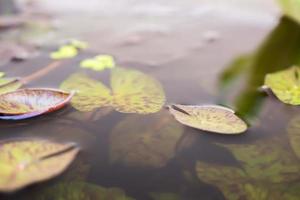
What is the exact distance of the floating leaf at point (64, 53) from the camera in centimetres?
101

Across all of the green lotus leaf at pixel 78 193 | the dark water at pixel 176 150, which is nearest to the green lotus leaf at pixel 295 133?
the dark water at pixel 176 150

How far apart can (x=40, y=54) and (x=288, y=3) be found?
814mm

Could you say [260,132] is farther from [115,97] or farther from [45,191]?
[45,191]

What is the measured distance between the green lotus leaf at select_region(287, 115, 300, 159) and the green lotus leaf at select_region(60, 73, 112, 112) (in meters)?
0.40

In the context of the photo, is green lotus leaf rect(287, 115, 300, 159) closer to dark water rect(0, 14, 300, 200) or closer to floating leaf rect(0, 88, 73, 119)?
dark water rect(0, 14, 300, 200)

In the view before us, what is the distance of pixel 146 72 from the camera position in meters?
0.94

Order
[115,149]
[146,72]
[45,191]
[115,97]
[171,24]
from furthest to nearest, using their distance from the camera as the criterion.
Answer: [171,24]
[146,72]
[115,97]
[115,149]
[45,191]

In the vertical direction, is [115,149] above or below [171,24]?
below

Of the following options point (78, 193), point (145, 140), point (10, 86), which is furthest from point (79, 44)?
point (78, 193)

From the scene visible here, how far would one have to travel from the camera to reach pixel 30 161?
589 mm

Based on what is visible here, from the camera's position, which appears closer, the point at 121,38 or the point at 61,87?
the point at 61,87

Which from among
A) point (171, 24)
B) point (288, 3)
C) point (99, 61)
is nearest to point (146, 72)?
point (99, 61)

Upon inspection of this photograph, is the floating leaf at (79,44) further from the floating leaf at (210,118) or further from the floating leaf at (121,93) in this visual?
the floating leaf at (210,118)

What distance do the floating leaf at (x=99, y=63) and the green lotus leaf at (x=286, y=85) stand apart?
0.43 m
